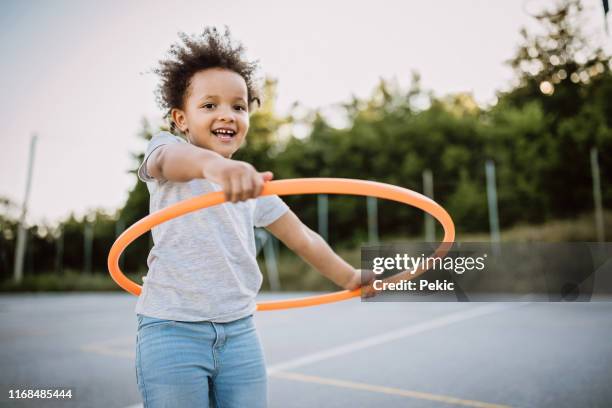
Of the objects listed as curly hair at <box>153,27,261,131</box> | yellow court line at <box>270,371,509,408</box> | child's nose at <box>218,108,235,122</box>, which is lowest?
yellow court line at <box>270,371,509,408</box>

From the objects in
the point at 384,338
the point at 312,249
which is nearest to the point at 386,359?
the point at 384,338

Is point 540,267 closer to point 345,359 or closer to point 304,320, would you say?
point 304,320

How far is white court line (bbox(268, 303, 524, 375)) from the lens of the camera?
17.6 ft

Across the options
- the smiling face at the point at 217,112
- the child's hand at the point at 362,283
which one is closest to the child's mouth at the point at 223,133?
the smiling face at the point at 217,112

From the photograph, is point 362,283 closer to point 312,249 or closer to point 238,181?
point 312,249

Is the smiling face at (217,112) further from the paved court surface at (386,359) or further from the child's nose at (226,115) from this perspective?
the paved court surface at (386,359)

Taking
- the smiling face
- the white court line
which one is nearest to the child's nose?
the smiling face

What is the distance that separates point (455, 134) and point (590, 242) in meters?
11.6

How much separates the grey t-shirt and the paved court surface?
2.26 metres

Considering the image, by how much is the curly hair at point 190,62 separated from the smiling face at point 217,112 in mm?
81

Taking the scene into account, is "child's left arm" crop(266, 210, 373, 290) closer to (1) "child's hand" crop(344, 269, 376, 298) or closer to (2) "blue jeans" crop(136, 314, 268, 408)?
(1) "child's hand" crop(344, 269, 376, 298)

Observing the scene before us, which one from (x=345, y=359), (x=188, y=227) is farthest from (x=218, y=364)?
(x=345, y=359)

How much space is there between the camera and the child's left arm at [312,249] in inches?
90.0

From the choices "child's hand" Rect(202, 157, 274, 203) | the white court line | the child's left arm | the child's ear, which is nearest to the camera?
"child's hand" Rect(202, 157, 274, 203)
